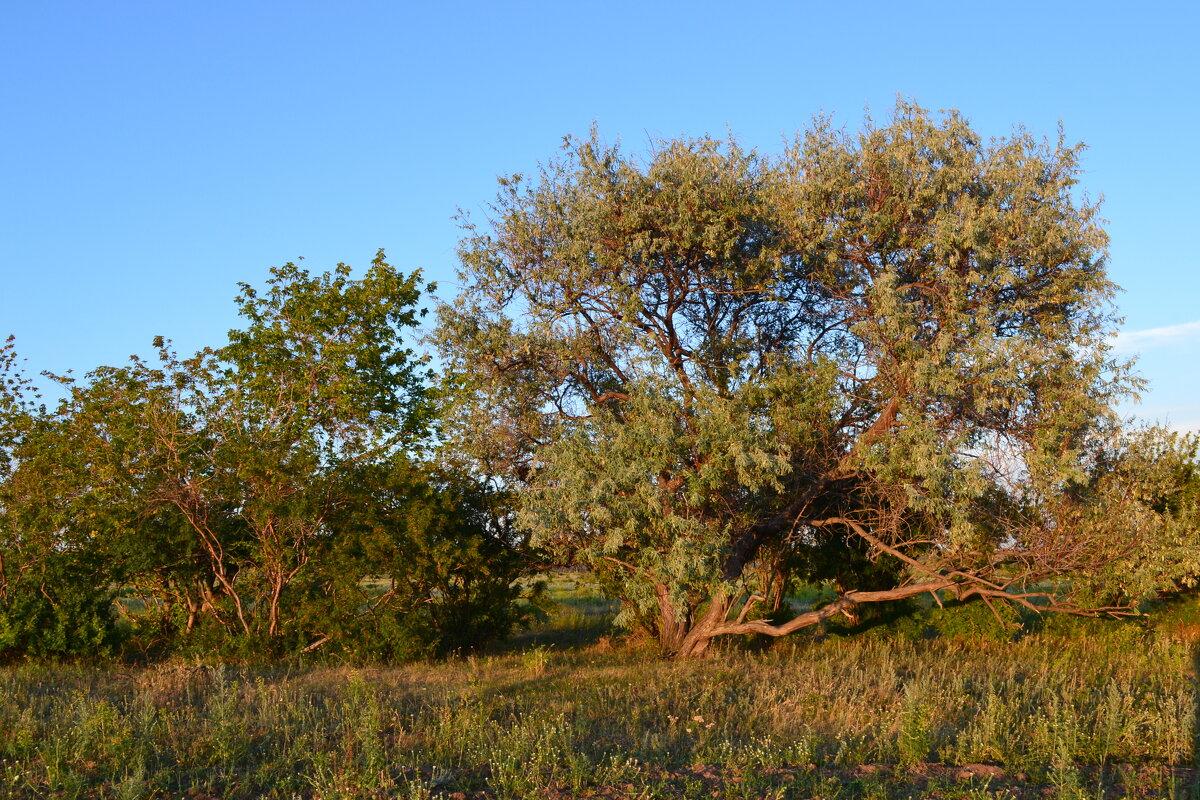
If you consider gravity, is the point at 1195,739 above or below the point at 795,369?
below

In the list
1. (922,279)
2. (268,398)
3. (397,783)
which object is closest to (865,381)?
(922,279)

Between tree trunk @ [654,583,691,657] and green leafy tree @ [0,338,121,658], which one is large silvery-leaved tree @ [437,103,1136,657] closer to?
tree trunk @ [654,583,691,657]

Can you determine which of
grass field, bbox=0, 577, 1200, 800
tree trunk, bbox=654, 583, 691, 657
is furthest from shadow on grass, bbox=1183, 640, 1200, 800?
tree trunk, bbox=654, 583, 691, 657

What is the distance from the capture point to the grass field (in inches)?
264

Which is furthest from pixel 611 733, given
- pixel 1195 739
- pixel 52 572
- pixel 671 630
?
pixel 52 572

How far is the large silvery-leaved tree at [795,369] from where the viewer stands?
499 inches

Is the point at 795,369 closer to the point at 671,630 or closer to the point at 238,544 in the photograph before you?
the point at 671,630

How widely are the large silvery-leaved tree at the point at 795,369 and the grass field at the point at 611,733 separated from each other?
2.11 m

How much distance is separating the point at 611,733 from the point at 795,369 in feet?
22.9

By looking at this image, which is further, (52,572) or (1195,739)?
(52,572)

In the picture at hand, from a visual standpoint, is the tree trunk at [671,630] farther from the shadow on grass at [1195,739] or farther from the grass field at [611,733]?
the shadow on grass at [1195,739]

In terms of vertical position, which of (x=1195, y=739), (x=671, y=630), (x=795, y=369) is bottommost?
(x=1195, y=739)

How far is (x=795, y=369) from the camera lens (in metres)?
13.8

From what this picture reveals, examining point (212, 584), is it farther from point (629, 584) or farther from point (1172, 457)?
point (1172, 457)
